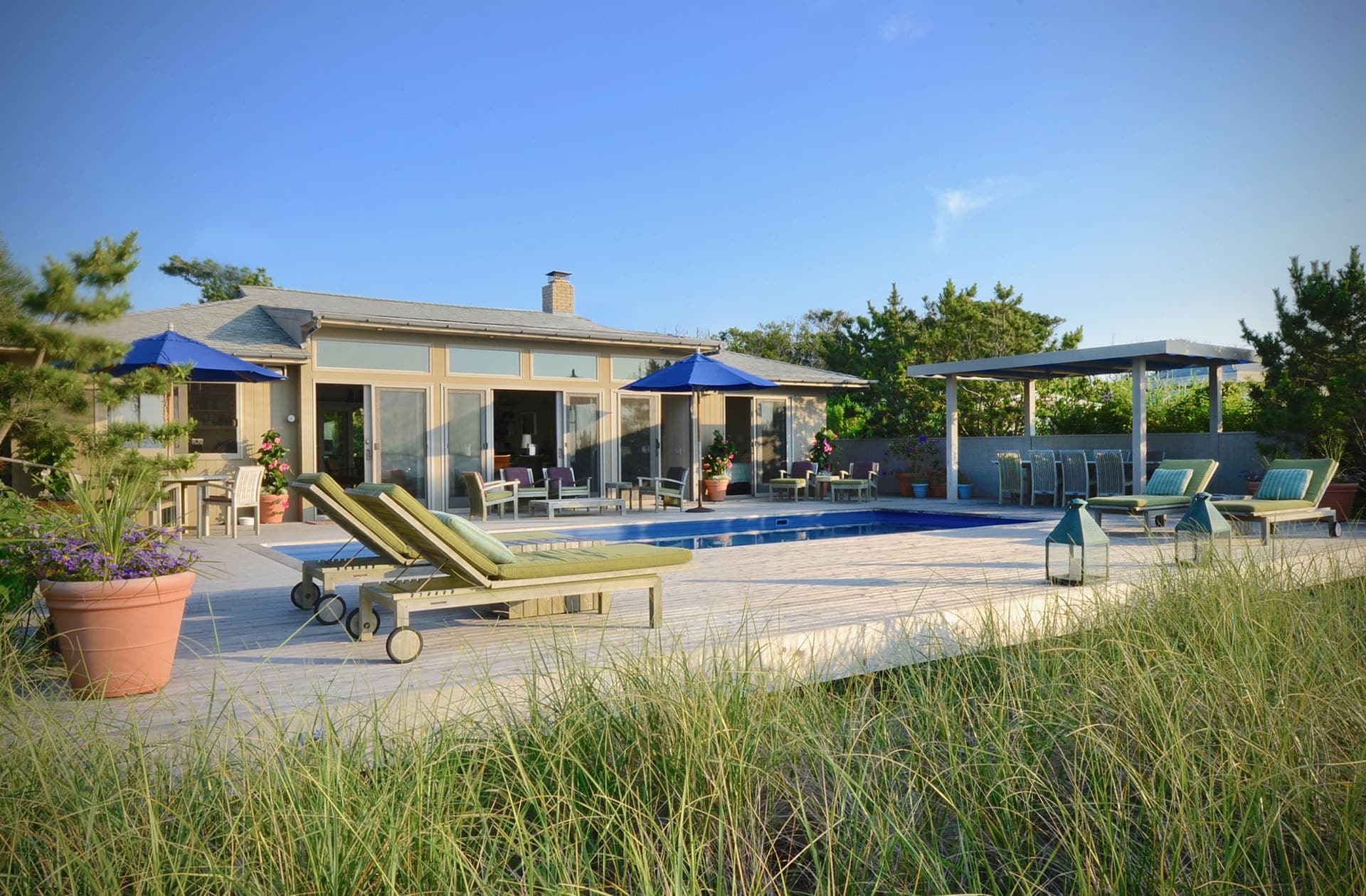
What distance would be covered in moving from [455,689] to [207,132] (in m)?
23.3

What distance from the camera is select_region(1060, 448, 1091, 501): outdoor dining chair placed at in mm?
13289

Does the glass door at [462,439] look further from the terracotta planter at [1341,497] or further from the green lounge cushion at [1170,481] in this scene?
the terracotta planter at [1341,497]

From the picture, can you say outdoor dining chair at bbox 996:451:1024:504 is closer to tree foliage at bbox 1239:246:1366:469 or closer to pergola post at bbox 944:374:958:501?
pergola post at bbox 944:374:958:501

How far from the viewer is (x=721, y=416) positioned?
17.8 meters

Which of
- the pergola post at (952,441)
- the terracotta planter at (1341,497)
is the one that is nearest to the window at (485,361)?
the pergola post at (952,441)

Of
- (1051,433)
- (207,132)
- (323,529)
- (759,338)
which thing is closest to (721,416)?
(1051,433)

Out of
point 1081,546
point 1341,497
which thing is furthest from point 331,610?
point 1341,497

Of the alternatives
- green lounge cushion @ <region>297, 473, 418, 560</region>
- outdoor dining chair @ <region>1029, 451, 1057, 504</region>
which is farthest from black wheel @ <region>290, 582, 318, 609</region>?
outdoor dining chair @ <region>1029, 451, 1057, 504</region>

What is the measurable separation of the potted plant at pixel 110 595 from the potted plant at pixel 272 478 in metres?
9.14

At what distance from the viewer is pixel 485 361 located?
48.7 feet

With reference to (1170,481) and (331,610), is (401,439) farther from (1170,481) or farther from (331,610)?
(1170,481)

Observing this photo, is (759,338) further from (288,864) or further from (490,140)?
(288,864)

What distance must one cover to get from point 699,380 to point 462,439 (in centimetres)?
437

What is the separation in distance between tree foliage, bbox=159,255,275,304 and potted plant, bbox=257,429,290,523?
3115cm
